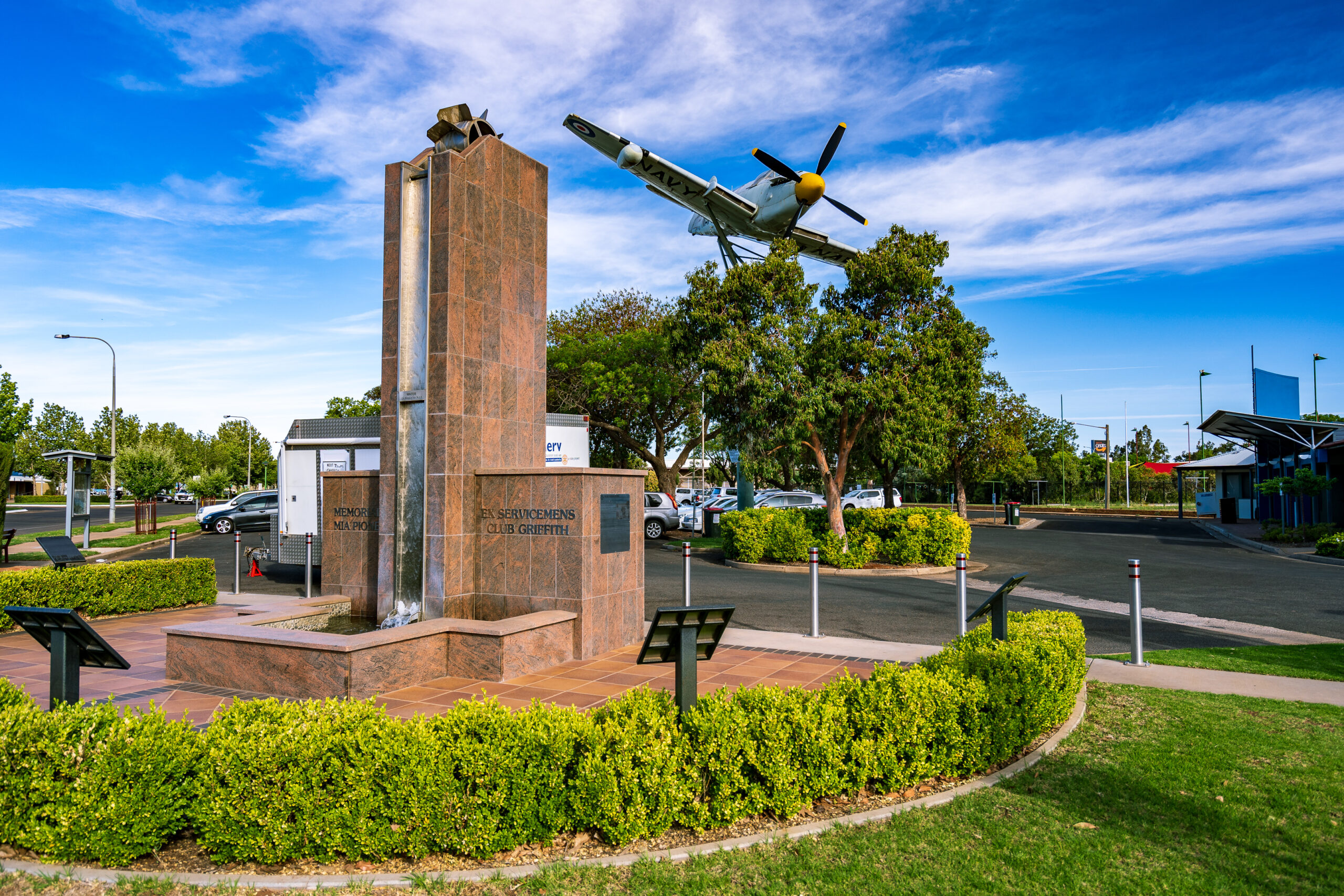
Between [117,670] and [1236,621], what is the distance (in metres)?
14.2

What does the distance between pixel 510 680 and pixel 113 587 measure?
732 cm

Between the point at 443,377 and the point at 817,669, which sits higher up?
the point at 443,377

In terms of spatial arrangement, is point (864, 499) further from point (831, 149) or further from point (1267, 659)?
point (1267, 659)

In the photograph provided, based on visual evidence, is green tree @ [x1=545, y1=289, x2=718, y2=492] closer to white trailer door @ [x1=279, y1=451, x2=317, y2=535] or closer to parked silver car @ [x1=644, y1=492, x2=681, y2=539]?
parked silver car @ [x1=644, y1=492, x2=681, y2=539]

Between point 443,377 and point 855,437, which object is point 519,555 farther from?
point 855,437

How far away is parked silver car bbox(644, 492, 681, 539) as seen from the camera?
2877 cm

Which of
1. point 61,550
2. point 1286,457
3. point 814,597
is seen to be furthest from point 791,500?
point 61,550

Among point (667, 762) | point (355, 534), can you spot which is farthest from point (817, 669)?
point (355, 534)

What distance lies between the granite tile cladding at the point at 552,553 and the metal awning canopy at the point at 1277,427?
2841 cm

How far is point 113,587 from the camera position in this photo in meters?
11.0

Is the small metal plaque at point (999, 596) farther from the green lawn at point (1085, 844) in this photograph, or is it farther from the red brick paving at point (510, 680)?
the red brick paving at point (510, 680)

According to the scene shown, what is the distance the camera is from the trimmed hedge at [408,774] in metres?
3.91

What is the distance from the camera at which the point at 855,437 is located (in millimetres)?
20766

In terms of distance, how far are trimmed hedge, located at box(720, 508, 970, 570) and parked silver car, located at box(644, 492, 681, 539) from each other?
8053mm
